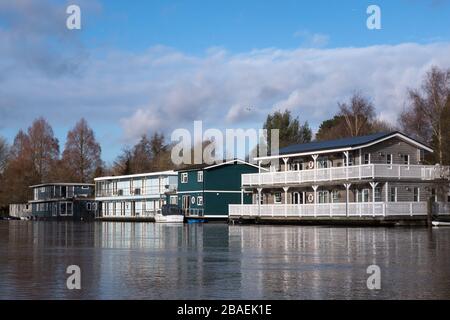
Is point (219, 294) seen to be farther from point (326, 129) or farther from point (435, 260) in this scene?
point (326, 129)

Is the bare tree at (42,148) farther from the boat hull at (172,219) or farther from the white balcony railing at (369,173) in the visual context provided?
the white balcony railing at (369,173)

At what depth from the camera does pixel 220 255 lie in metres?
22.2

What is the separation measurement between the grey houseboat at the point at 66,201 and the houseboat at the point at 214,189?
3321cm

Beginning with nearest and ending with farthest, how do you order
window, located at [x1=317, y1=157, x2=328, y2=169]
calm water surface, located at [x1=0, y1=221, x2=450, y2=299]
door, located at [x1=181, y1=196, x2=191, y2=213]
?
calm water surface, located at [x1=0, y1=221, x2=450, y2=299], window, located at [x1=317, y1=157, x2=328, y2=169], door, located at [x1=181, y1=196, x2=191, y2=213]

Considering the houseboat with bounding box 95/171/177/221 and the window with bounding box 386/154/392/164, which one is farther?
the houseboat with bounding box 95/171/177/221

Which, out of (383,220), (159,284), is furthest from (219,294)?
(383,220)

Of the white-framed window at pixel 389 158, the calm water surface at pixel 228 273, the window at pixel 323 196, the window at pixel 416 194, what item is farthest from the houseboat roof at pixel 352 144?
the calm water surface at pixel 228 273

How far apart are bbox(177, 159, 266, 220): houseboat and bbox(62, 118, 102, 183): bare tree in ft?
143

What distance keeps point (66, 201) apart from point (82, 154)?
1259cm

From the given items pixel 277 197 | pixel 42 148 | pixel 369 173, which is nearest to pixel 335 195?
pixel 369 173

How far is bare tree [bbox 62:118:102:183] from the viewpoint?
121375 millimetres

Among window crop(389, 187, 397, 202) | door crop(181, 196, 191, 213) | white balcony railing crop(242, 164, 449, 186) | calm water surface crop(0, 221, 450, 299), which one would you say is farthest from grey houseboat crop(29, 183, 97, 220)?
calm water surface crop(0, 221, 450, 299)

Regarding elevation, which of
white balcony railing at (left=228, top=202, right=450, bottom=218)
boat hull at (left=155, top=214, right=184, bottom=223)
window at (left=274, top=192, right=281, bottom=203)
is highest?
window at (left=274, top=192, right=281, bottom=203)

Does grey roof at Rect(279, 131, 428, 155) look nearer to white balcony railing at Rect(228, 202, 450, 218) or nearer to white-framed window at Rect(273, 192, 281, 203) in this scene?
white-framed window at Rect(273, 192, 281, 203)
